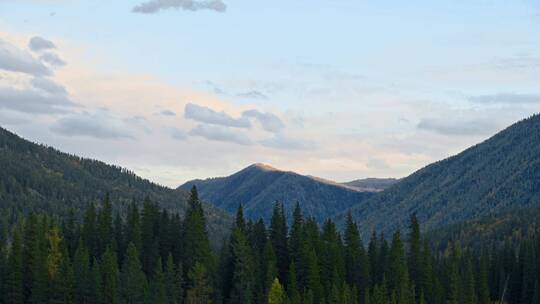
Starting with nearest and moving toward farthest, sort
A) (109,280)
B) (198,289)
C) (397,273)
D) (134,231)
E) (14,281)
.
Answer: (109,280)
(14,281)
(198,289)
(397,273)
(134,231)

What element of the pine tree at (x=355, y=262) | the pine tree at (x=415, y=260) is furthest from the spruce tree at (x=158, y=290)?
the pine tree at (x=415, y=260)

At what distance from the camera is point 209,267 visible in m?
121

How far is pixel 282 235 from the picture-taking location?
130 m

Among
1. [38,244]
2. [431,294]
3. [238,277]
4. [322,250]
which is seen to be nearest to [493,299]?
[431,294]

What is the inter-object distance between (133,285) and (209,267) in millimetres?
15894

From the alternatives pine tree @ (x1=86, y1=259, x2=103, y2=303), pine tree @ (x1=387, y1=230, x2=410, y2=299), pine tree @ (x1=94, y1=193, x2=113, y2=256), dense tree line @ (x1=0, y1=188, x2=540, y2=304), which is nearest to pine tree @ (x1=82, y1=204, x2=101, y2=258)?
dense tree line @ (x1=0, y1=188, x2=540, y2=304)

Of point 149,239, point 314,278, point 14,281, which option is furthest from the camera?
point 149,239

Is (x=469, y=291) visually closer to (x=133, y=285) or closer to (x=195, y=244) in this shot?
(x=195, y=244)

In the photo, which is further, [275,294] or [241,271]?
[241,271]

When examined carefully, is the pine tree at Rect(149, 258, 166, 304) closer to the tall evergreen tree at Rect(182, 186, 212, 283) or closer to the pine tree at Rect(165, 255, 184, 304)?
the pine tree at Rect(165, 255, 184, 304)

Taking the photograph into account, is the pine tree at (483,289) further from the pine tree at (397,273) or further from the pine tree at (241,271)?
the pine tree at (241,271)

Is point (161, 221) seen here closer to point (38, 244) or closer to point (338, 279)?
point (38, 244)

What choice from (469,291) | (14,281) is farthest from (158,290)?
(469,291)

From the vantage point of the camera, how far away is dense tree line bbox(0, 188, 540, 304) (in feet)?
365
